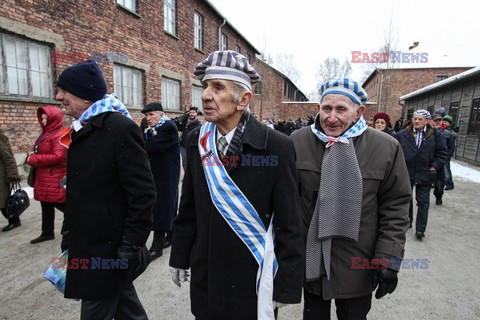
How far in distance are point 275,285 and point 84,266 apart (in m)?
1.19

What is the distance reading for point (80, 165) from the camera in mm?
1842

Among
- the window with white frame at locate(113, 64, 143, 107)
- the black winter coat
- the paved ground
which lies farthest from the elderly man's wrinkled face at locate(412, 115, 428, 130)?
the window with white frame at locate(113, 64, 143, 107)

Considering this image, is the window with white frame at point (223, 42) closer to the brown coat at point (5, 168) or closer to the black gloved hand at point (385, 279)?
the brown coat at point (5, 168)

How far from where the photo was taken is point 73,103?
197cm

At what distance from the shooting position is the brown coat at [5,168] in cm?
421

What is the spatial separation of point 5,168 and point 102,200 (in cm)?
352

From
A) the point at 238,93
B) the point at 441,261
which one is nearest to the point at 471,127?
the point at 441,261

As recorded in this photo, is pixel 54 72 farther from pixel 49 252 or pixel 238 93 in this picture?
pixel 238 93

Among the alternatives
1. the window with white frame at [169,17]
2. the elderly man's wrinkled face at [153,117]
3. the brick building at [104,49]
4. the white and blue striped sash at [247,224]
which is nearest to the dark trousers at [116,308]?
the white and blue striped sash at [247,224]

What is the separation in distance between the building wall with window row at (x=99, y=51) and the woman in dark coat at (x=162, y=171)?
5466 millimetres

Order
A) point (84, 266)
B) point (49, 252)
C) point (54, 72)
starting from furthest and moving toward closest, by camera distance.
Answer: point (54, 72) < point (49, 252) < point (84, 266)

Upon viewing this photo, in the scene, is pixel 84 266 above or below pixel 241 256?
below

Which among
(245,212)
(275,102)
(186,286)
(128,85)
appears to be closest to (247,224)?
(245,212)

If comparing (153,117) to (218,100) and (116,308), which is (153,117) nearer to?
(116,308)
